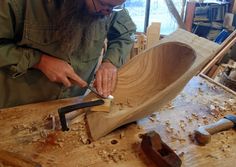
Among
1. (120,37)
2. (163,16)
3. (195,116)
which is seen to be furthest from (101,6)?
(163,16)

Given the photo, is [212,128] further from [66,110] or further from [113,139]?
[66,110]

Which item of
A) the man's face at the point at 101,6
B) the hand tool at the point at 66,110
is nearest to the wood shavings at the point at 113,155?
the hand tool at the point at 66,110

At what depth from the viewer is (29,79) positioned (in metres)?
0.85

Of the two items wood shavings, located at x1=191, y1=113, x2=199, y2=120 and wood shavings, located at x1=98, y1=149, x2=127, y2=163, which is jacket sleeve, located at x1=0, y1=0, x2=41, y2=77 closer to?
wood shavings, located at x1=98, y1=149, x2=127, y2=163

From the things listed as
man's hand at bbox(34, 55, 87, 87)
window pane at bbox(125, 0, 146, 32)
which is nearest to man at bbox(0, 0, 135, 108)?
man's hand at bbox(34, 55, 87, 87)

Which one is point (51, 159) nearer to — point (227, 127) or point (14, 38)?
point (14, 38)

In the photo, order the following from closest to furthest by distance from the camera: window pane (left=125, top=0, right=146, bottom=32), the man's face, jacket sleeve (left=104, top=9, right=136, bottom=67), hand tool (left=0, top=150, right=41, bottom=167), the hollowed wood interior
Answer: hand tool (left=0, top=150, right=41, bottom=167) < the man's face < the hollowed wood interior < jacket sleeve (left=104, top=9, right=136, bottom=67) < window pane (left=125, top=0, right=146, bottom=32)

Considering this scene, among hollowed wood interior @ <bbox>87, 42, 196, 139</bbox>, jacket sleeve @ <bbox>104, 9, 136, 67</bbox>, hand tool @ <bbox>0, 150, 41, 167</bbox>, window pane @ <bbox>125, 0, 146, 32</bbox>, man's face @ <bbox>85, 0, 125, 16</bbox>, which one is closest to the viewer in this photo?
hand tool @ <bbox>0, 150, 41, 167</bbox>

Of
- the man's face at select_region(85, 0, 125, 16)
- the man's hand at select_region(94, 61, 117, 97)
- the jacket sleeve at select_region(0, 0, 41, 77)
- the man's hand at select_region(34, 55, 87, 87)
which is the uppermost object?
the man's face at select_region(85, 0, 125, 16)

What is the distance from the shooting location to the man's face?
686mm

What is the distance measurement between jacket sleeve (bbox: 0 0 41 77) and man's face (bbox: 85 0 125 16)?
0.19 m

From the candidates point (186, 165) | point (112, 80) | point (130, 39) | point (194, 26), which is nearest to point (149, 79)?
point (112, 80)

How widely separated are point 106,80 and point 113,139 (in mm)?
209

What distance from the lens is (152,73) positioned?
883 mm
